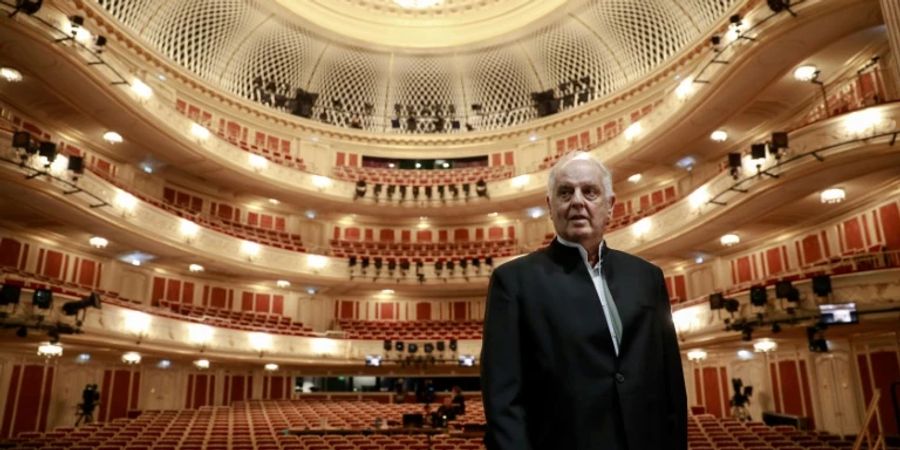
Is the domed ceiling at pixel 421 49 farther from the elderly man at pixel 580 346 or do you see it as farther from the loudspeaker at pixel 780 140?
the elderly man at pixel 580 346

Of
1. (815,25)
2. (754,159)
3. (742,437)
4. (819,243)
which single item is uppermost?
(815,25)

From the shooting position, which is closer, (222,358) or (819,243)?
(819,243)

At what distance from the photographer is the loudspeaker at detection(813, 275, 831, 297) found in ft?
36.2

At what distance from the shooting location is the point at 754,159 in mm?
13000

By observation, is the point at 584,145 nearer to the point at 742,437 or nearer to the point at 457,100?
the point at 457,100

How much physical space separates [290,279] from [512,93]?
14.8 m

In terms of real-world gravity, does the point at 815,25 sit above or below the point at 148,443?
above

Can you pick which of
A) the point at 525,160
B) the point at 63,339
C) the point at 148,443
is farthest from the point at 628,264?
the point at 525,160

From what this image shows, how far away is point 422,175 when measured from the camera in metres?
→ 28.3

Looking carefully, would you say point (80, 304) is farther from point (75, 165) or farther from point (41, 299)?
point (75, 165)

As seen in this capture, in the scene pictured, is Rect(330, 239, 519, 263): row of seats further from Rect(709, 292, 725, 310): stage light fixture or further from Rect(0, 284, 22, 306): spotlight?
Rect(0, 284, 22, 306): spotlight

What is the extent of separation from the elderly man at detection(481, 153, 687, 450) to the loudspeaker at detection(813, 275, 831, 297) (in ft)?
38.0

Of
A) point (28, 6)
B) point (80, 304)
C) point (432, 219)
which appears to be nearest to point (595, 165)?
point (80, 304)

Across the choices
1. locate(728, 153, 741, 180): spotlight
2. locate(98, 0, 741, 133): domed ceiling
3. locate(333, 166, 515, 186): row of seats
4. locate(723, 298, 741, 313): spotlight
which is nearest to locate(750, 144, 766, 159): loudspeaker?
locate(728, 153, 741, 180): spotlight
